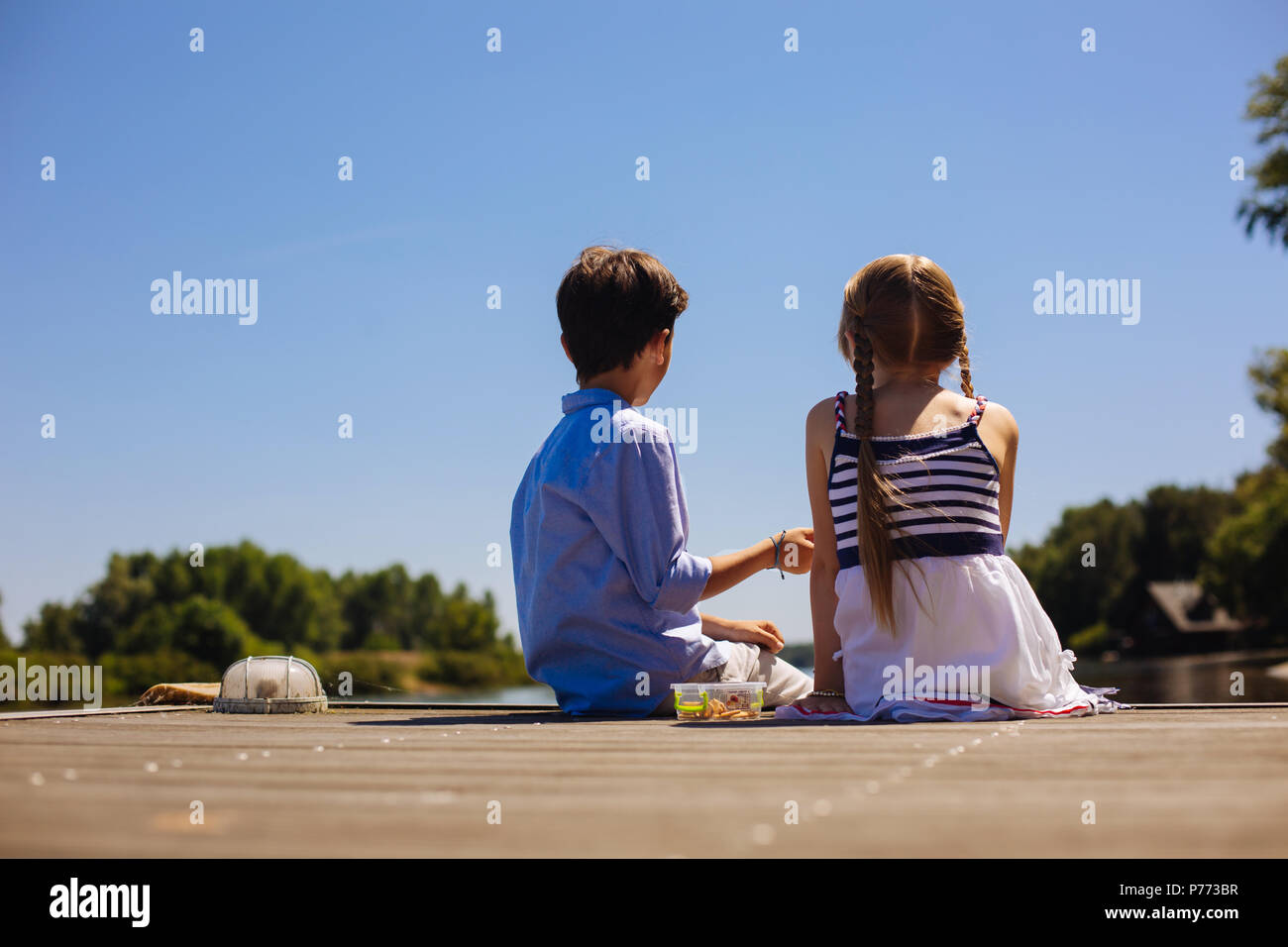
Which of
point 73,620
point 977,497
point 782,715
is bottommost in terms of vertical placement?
point 73,620

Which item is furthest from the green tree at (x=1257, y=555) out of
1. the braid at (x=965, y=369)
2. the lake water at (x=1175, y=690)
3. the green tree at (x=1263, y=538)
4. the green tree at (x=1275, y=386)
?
the braid at (x=965, y=369)

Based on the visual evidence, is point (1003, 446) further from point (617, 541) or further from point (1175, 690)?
point (1175, 690)

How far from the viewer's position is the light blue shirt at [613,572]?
10.4 ft

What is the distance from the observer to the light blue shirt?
10.4ft

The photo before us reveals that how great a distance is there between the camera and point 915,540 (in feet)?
9.72

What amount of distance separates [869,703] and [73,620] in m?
78.0

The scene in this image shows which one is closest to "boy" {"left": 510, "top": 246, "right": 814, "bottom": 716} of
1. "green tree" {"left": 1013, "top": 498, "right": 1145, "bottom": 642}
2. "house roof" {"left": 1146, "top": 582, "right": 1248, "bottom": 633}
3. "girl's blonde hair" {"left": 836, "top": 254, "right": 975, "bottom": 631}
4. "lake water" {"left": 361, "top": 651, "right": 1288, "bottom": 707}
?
"girl's blonde hair" {"left": 836, "top": 254, "right": 975, "bottom": 631}

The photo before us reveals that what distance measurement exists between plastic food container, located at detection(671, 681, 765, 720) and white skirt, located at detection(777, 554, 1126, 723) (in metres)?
0.15

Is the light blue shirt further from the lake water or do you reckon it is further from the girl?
the lake water

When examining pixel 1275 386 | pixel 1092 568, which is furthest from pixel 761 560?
pixel 1092 568

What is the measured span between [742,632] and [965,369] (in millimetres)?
1074
